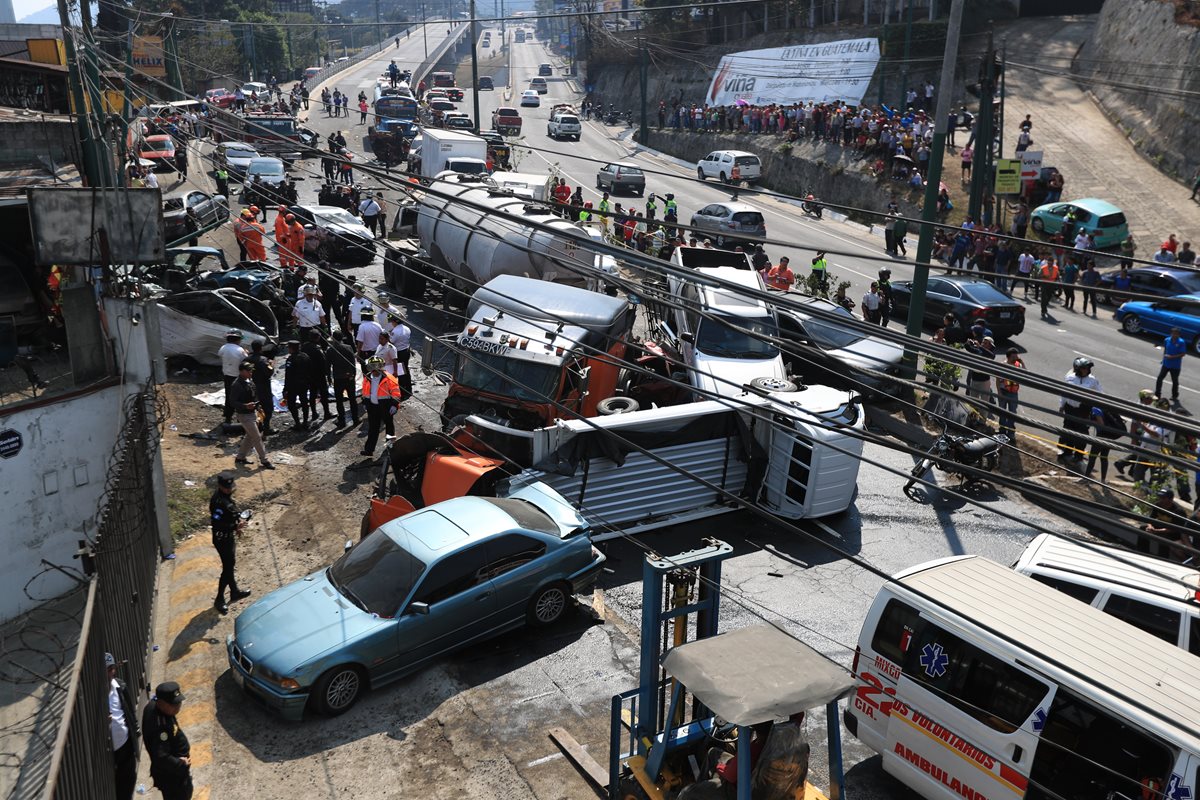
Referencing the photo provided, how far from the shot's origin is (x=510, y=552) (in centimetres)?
995

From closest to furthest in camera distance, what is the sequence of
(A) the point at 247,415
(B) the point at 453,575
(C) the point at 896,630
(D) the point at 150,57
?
(C) the point at 896,630, (B) the point at 453,575, (A) the point at 247,415, (D) the point at 150,57

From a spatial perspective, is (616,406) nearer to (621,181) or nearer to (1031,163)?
(1031,163)

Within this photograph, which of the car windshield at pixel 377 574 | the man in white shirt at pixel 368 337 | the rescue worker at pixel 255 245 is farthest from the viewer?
the rescue worker at pixel 255 245

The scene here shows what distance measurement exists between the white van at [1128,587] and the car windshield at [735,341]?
6942mm

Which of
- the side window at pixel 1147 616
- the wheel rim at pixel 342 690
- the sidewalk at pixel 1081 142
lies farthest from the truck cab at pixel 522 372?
the sidewalk at pixel 1081 142

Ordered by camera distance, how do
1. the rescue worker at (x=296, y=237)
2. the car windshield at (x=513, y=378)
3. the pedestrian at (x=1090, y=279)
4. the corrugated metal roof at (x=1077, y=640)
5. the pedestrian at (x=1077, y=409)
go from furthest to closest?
the pedestrian at (x=1090, y=279) → the rescue worker at (x=296, y=237) → the pedestrian at (x=1077, y=409) → the car windshield at (x=513, y=378) → the corrugated metal roof at (x=1077, y=640)

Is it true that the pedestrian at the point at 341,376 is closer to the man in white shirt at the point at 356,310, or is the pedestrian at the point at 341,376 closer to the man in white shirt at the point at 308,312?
the man in white shirt at the point at 308,312

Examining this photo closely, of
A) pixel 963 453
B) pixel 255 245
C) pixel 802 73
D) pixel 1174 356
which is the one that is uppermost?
pixel 802 73

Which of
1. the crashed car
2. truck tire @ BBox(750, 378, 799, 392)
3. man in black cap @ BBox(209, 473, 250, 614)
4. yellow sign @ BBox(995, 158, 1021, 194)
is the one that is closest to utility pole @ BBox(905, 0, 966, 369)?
truck tire @ BBox(750, 378, 799, 392)

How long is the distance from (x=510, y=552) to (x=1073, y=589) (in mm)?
5236

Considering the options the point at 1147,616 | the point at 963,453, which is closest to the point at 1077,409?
the point at 963,453

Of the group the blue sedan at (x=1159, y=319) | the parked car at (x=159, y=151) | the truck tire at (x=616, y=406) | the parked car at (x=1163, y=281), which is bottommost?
the blue sedan at (x=1159, y=319)

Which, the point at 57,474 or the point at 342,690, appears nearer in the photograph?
the point at 342,690

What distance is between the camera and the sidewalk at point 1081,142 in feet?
104
